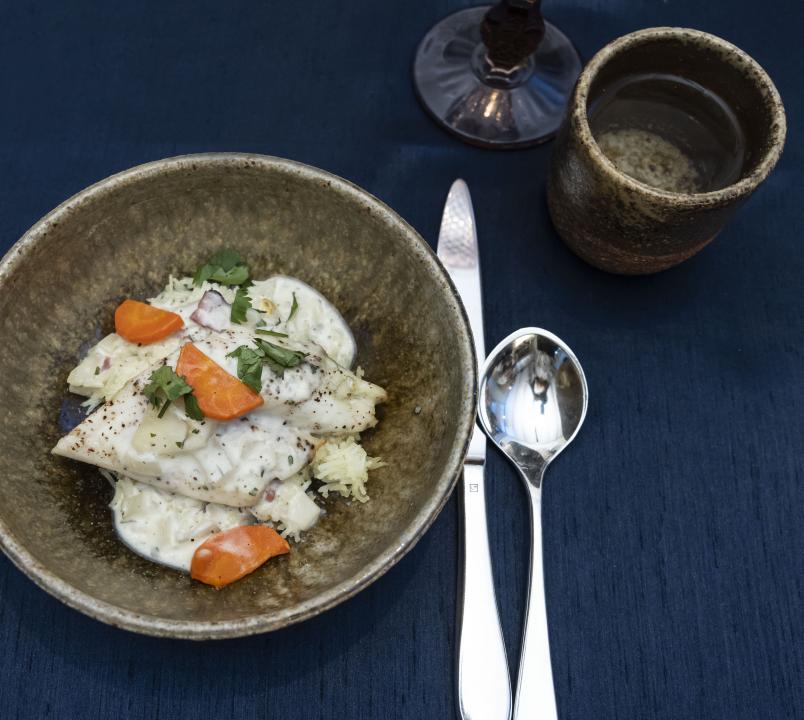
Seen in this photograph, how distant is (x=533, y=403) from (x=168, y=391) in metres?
0.84

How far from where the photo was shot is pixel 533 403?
6.21 ft

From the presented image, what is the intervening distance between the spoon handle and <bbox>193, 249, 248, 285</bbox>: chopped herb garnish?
90 centimetres

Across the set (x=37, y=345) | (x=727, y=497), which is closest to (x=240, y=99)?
(x=37, y=345)

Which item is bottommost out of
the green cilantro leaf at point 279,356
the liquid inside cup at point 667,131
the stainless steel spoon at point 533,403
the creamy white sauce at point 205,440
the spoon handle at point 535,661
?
the spoon handle at point 535,661

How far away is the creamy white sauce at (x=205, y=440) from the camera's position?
62.9 inches

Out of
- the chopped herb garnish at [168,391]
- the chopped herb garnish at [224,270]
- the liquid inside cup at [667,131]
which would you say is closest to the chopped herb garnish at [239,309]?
the chopped herb garnish at [224,270]

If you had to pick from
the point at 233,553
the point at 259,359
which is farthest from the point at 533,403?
the point at 233,553

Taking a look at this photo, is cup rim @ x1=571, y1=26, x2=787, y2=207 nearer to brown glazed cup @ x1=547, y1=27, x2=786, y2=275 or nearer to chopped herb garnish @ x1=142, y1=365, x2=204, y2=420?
brown glazed cup @ x1=547, y1=27, x2=786, y2=275

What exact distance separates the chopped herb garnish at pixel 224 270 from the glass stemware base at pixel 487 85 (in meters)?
0.71

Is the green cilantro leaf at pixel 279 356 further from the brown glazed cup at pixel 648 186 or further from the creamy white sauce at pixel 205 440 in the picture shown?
the brown glazed cup at pixel 648 186

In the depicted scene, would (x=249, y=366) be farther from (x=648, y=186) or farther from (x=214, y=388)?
(x=648, y=186)

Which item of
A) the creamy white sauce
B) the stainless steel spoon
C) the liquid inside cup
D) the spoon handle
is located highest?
the liquid inside cup

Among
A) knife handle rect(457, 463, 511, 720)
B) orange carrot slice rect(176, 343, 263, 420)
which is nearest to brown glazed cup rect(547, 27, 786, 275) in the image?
knife handle rect(457, 463, 511, 720)

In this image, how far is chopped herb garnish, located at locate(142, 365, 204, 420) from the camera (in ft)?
5.10
